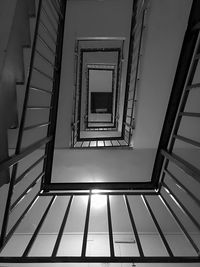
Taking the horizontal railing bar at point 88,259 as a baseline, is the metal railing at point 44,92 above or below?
above

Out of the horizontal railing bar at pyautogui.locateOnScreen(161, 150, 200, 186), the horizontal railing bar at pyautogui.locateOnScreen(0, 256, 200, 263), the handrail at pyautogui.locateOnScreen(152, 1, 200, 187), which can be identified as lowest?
the horizontal railing bar at pyautogui.locateOnScreen(0, 256, 200, 263)

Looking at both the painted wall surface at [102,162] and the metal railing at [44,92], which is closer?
the metal railing at [44,92]

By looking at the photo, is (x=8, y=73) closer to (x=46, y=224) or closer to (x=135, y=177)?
(x=135, y=177)

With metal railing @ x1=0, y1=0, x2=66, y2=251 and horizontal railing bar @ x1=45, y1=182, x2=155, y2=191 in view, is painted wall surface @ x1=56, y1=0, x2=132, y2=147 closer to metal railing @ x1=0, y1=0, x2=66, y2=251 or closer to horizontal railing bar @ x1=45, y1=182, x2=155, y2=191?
metal railing @ x1=0, y1=0, x2=66, y2=251

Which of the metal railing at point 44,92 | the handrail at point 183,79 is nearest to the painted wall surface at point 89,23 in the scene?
the metal railing at point 44,92

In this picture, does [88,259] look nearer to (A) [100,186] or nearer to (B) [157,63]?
(A) [100,186]

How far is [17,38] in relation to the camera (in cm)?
152

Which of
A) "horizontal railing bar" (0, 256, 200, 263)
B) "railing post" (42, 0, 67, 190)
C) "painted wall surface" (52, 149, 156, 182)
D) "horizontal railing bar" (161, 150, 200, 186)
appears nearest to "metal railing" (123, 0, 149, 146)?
"painted wall surface" (52, 149, 156, 182)

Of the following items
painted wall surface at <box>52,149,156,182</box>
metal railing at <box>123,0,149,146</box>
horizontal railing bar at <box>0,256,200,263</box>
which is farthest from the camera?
painted wall surface at <box>52,149,156,182</box>

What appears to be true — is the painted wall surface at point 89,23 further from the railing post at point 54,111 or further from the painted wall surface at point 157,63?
the painted wall surface at point 157,63

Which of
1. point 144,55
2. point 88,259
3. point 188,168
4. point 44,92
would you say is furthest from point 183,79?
point 44,92

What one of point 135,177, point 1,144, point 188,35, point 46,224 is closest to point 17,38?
point 1,144

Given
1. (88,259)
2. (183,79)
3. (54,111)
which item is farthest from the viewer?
(54,111)

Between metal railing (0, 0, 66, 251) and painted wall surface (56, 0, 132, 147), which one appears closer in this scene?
metal railing (0, 0, 66, 251)
